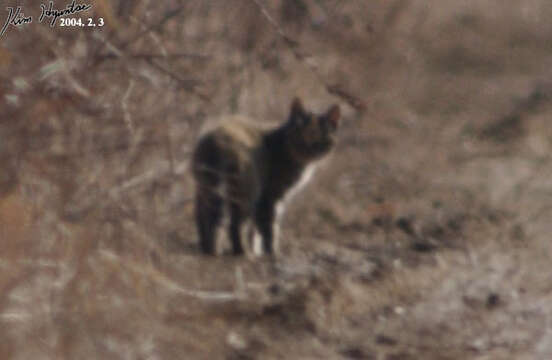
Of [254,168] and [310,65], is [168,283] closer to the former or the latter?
[254,168]

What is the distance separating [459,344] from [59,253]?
8.24 feet

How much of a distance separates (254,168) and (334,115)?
61 centimetres

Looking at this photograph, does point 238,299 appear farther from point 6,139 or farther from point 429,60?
point 429,60

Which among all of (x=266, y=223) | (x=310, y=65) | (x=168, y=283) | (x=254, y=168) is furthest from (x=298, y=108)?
(x=168, y=283)

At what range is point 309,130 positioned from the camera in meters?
4.78

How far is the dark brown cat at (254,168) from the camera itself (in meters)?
4.54

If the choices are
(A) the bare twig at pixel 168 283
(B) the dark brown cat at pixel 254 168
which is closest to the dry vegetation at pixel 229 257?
(A) the bare twig at pixel 168 283

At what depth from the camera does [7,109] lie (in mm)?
4262

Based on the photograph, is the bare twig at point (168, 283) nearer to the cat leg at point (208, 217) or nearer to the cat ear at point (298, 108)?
the cat leg at point (208, 217)

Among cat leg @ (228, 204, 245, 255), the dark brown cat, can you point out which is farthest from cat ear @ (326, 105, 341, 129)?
cat leg @ (228, 204, 245, 255)

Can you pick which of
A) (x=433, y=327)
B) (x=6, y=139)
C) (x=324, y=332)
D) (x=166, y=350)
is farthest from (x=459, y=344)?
(x=6, y=139)

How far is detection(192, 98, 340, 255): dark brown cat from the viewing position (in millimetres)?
4539

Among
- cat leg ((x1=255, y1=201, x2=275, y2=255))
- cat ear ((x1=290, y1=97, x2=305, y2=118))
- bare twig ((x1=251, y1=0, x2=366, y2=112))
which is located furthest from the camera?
cat leg ((x1=255, y1=201, x2=275, y2=255))

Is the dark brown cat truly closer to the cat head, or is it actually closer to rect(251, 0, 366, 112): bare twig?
the cat head
